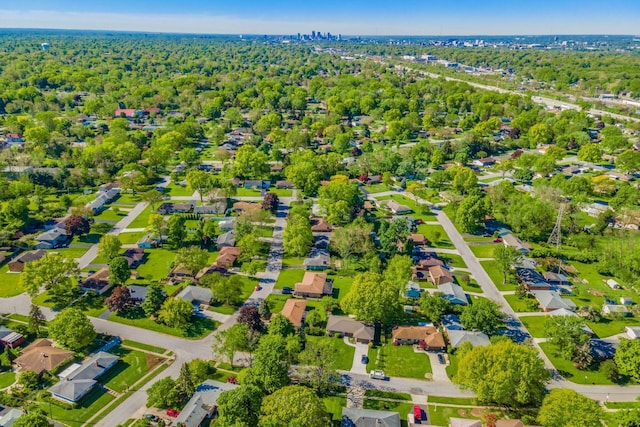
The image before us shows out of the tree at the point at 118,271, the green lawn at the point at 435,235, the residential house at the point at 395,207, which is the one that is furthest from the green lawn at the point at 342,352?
the residential house at the point at 395,207

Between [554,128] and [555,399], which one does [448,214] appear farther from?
[554,128]

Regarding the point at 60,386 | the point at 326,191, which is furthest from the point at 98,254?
the point at 326,191

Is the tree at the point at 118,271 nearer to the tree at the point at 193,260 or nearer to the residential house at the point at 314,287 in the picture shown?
the tree at the point at 193,260

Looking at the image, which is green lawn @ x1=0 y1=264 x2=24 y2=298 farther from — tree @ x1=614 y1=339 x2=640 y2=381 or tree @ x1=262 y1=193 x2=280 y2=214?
tree @ x1=614 y1=339 x2=640 y2=381

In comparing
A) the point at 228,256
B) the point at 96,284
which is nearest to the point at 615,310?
the point at 228,256

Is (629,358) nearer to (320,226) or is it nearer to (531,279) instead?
(531,279)

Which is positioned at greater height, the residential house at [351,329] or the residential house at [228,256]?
the residential house at [228,256]
